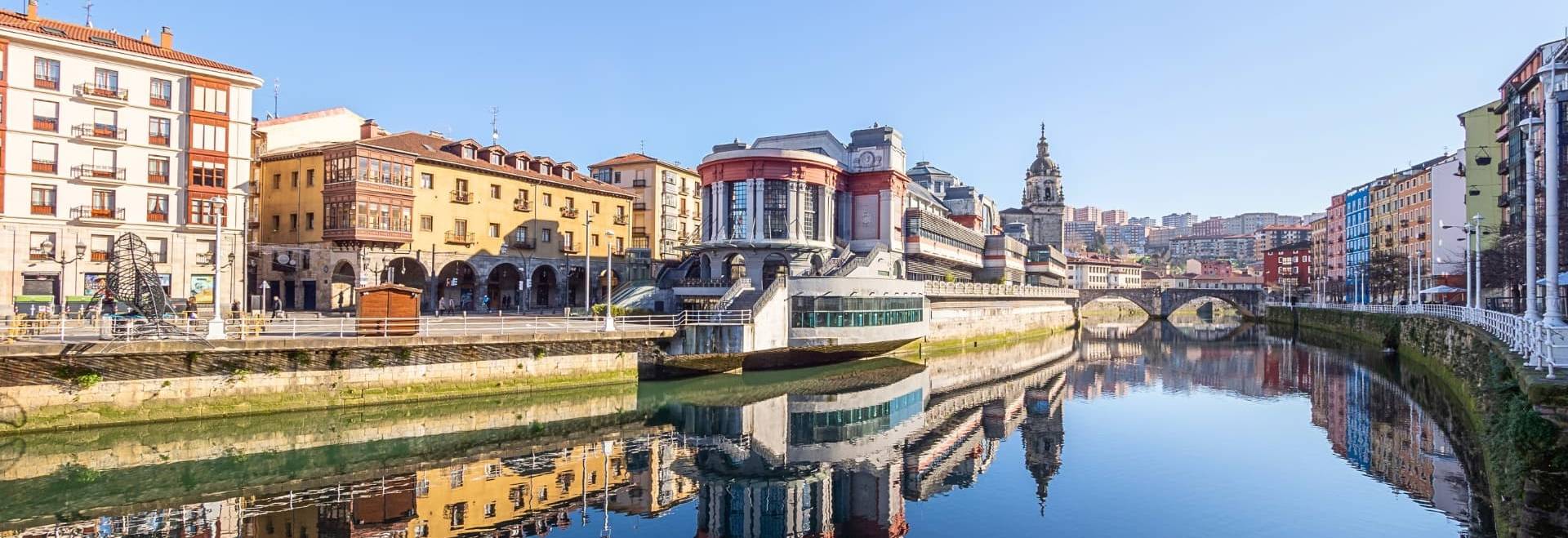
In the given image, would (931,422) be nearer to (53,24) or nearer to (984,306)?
(984,306)

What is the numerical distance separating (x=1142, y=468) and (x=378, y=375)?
26.0 metres

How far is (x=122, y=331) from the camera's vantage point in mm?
27797

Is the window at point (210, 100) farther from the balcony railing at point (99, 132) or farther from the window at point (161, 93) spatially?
the balcony railing at point (99, 132)

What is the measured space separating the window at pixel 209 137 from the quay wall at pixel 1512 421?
55.5 metres

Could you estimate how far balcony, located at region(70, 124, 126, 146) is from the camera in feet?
140

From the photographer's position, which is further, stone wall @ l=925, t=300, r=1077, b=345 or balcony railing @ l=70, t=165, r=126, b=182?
stone wall @ l=925, t=300, r=1077, b=345

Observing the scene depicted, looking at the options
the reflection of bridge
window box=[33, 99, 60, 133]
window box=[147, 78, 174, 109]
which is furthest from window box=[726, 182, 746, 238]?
the reflection of bridge

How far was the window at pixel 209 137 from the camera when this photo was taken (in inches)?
1820

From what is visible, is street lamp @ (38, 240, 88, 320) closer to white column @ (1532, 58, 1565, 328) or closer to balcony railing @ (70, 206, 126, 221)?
balcony railing @ (70, 206, 126, 221)

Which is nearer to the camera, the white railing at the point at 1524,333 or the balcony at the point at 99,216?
the white railing at the point at 1524,333

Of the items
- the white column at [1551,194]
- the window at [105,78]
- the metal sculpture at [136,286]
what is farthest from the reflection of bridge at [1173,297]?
the metal sculpture at [136,286]

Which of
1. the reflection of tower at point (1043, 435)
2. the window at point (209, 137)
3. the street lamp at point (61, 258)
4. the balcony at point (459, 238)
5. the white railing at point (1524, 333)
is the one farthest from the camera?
the balcony at point (459, 238)

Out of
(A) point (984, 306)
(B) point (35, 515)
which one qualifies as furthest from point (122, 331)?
(A) point (984, 306)

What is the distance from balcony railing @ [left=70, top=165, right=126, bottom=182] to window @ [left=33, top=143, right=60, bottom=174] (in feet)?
2.56
